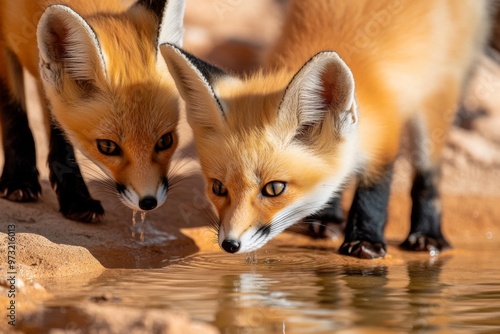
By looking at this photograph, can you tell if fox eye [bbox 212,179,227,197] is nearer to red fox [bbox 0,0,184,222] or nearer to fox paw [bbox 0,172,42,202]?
red fox [bbox 0,0,184,222]

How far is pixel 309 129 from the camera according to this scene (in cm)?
395

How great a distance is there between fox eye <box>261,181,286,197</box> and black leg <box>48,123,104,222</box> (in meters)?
1.28

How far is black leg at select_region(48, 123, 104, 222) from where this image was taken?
15.1ft

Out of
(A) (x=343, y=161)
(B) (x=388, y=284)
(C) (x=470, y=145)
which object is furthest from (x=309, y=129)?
(C) (x=470, y=145)

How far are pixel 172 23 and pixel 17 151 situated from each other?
49.1 inches

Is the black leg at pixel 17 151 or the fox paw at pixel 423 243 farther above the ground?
the black leg at pixel 17 151

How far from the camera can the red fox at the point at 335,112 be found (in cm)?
375

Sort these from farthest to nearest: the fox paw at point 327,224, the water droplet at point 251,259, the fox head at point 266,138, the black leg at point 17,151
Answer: the fox paw at point 327,224 → the black leg at point 17,151 → the water droplet at point 251,259 → the fox head at point 266,138

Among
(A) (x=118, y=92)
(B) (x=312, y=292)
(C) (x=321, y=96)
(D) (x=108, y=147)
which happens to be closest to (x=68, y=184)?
(D) (x=108, y=147)

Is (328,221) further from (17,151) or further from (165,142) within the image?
(17,151)

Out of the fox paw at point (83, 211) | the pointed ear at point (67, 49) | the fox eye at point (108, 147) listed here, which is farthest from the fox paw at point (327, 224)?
the pointed ear at point (67, 49)

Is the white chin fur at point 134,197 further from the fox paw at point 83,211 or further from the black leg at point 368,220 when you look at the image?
the black leg at point 368,220

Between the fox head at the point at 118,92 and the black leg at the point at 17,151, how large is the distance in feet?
1.82

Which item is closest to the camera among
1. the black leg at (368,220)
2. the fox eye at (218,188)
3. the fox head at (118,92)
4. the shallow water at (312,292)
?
the shallow water at (312,292)
